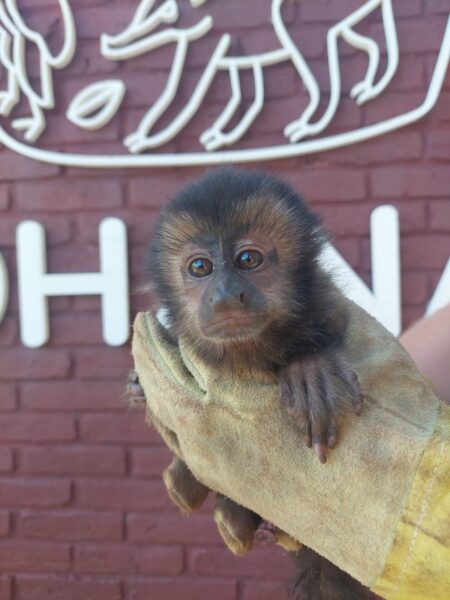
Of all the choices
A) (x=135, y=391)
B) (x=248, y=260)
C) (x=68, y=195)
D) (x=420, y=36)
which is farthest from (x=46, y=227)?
(x=420, y=36)

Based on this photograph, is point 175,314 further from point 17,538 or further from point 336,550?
point 17,538

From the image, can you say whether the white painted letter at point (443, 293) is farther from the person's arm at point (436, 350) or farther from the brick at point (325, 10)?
the brick at point (325, 10)

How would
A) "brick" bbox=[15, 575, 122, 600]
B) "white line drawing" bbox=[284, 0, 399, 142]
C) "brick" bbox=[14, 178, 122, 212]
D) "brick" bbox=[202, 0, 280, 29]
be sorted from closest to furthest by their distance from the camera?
1. "white line drawing" bbox=[284, 0, 399, 142]
2. "brick" bbox=[202, 0, 280, 29]
3. "brick" bbox=[14, 178, 122, 212]
4. "brick" bbox=[15, 575, 122, 600]

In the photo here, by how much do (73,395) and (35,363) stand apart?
24cm

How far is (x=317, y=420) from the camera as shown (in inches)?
55.9

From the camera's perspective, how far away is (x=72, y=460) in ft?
10.4

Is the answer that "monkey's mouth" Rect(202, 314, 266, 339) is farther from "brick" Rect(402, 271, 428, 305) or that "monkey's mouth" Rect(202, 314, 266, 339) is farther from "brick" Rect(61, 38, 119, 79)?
"brick" Rect(61, 38, 119, 79)

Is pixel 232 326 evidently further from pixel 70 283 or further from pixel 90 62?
pixel 90 62

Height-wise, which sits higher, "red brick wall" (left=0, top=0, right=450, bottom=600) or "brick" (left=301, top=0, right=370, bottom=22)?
"brick" (left=301, top=0, right=370, bottom=22)

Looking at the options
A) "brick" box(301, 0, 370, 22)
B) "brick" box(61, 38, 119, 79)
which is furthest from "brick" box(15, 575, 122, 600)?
"brick" box(301, 0, 370, 22)

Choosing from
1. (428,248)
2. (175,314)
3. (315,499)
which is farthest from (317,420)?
(428,248)

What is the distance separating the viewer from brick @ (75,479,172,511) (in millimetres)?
3125

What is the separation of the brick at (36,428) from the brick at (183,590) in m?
0.80

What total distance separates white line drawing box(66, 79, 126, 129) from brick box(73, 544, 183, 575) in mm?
2021
